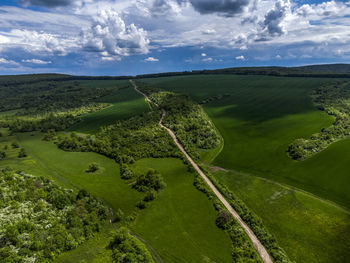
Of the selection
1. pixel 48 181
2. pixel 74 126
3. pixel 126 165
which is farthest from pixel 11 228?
pixel 74 126

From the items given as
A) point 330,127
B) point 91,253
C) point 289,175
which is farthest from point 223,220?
point 330,127

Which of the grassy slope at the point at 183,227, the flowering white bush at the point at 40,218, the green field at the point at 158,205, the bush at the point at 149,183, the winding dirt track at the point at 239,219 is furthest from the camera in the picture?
the bush at the point at 149,183

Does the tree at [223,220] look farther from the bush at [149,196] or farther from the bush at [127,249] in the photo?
the bush at [149,196]

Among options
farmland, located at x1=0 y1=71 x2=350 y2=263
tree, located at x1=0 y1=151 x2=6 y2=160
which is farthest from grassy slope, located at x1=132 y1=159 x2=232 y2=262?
tree, located at x1=0 y1=151 x2=6 y2=160

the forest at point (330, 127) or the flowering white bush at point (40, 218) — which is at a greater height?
the forest at point (330, 127)

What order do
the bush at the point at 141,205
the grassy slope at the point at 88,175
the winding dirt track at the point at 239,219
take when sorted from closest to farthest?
the winding dirt track at the point at 239,219 < the bush at the point at 141,205 < the grassy slope at the point at 88,175

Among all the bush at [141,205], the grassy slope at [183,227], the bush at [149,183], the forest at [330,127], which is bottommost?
the grassy slope at [183,227]

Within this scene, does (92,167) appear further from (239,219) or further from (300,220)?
(300,220)

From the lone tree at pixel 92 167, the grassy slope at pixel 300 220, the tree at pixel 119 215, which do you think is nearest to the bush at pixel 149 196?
the tree at pixel 119 215

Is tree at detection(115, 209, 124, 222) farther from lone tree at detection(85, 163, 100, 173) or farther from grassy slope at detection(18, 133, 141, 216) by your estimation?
lone tree at detection(85, 163, 100, 173)
